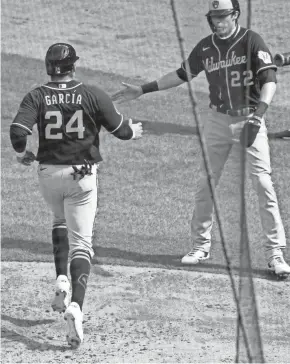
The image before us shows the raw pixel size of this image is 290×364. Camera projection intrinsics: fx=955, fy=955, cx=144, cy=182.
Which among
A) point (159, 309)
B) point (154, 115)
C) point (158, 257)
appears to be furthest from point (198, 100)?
point (159, 309)

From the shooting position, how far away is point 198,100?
11.8 m

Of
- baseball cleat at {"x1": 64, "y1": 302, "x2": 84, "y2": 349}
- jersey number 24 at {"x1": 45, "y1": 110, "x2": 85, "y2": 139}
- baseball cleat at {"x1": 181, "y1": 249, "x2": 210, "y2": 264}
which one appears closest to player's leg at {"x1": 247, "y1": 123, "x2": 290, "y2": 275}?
baseball cleat at {"x1": 181, "y1": 249, "x2": 210, "y2": 264}

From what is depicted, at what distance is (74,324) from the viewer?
5340mm

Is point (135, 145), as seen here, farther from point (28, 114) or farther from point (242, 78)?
point (28, 114)

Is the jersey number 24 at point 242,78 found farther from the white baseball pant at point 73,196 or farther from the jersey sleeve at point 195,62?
the white baseball pant at point 73,196

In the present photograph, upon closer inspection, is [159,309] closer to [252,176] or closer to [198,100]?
[252,176]

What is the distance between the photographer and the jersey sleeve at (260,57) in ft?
20.8

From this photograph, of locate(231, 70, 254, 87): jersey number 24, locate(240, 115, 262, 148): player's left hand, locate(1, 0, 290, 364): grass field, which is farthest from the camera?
locate(1, 0, 290, 364): grass field

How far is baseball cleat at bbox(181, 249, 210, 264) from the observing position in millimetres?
6938

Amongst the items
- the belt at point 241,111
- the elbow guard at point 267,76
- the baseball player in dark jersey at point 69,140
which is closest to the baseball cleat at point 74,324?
the baseball player in dark jersey at point 69,140

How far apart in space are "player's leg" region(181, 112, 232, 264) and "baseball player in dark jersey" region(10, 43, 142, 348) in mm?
1078

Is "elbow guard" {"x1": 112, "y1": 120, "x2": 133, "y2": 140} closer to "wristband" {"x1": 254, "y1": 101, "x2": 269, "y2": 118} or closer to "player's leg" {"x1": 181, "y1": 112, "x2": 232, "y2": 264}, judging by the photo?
"wristband" {"x1": 254, "y1": 101, "x2": 269, "y2": 118}

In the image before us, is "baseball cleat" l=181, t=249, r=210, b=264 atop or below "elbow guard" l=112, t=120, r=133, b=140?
below

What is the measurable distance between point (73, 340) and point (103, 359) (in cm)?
20
